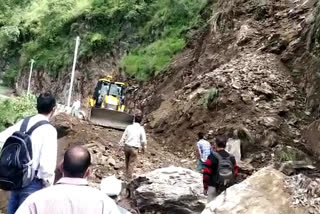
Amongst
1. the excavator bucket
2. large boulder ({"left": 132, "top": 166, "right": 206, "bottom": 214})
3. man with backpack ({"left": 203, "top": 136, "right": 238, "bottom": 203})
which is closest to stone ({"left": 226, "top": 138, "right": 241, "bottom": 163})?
large boulder ({"left": 132, "top": 166, "right": 206, "bottom": 214})

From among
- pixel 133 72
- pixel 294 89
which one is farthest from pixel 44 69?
pixel 294 89

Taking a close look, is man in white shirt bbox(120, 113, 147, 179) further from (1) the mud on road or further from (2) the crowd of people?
(2) the crowd of people

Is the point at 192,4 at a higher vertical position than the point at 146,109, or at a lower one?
higher

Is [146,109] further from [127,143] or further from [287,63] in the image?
[127,143]

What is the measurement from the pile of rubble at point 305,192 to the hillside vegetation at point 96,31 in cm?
1571

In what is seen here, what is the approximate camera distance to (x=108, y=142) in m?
15.4

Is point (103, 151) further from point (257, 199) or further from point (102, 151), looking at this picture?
point (257, 199)

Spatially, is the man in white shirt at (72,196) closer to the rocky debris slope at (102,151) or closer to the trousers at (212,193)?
the trousers at (212,193)

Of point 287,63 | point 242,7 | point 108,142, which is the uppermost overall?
point 242,7

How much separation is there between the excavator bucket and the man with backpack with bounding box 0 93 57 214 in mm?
15111

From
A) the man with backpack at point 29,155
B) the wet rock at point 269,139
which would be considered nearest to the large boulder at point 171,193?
the wet rock at point 269,139

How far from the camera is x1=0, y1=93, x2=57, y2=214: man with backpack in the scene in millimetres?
4578

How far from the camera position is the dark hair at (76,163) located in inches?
121

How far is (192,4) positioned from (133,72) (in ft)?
14.5
